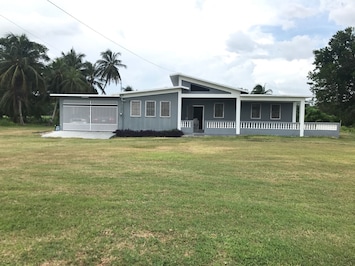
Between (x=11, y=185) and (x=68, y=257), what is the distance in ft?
11.8

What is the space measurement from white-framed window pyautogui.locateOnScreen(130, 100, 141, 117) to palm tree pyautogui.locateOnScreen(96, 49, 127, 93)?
91.3ft

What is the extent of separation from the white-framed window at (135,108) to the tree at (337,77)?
2274 cm

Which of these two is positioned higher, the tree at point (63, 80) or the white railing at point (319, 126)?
the tree at point (63, 80)

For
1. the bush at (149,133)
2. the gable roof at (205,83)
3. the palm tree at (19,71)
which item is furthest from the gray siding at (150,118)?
the palm tree at (19,71)

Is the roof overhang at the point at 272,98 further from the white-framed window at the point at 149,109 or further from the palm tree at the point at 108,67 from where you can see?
the palm tree at the point at 108,67

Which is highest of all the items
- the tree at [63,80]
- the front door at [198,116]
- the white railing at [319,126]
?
the tree at [63,80]

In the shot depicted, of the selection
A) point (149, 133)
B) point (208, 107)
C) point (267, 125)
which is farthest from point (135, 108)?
point (267, 125)

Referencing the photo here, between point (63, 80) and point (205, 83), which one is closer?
point (205, 83)

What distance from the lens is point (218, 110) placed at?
25.5 metres

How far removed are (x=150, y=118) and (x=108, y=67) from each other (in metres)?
28.7

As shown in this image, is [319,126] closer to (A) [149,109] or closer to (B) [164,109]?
(B) [164,109]

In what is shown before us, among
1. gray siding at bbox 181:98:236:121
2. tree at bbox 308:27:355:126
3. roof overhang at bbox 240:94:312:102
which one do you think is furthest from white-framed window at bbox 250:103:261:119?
tree at bbox 308:27:355:126

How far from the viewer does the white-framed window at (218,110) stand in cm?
2541

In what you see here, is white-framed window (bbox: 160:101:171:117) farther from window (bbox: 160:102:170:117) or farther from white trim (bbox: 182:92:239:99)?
white trim (bbox: 182:92:239:99)
